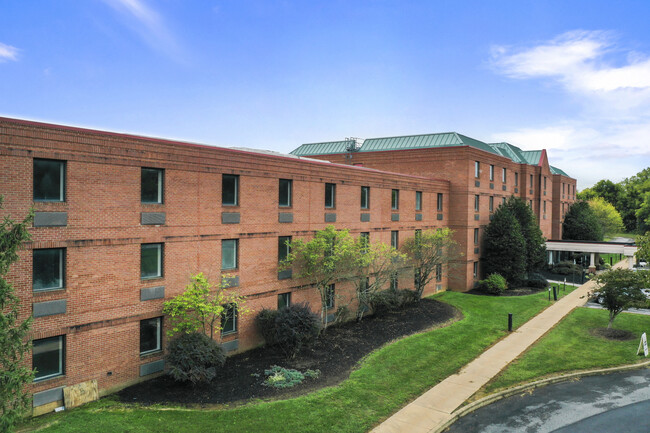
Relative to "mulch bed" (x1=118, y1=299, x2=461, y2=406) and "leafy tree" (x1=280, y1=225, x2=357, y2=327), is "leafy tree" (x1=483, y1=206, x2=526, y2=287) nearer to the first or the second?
"mulch bed" (x1=118, y1=299, x2=461, y2=406)

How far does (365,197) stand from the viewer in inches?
1080

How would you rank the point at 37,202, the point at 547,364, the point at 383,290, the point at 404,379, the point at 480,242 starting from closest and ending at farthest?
the point at 37,202, the point at 404,379, the point at 547,364, the point at 383,290, the point at 480,242

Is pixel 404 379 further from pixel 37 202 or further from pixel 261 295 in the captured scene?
pixel 37 202

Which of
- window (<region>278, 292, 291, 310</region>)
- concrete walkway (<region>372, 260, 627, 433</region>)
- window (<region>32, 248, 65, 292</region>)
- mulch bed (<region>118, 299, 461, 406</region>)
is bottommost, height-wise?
concrete walkway (<region>372, 260, 627, 433</region>)

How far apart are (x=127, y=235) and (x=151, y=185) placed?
2074 mm

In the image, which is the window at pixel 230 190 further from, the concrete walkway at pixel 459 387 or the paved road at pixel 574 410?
the paved road at pixel 574 410

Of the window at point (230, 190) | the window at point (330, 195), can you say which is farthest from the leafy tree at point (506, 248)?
the window at point (230, 190)

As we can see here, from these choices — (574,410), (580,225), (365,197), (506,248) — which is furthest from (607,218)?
(574,410)

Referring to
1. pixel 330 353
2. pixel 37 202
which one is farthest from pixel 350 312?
pixel 37 202

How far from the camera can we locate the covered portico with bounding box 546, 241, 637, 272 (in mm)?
44469

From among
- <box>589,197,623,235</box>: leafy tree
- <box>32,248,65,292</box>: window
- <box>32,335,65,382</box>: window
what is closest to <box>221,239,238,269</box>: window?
<box>32,248,65,292</box>: window

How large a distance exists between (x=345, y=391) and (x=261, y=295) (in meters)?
6.72

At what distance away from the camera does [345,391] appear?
15.6m

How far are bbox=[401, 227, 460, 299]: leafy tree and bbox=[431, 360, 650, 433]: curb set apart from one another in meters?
13.3
